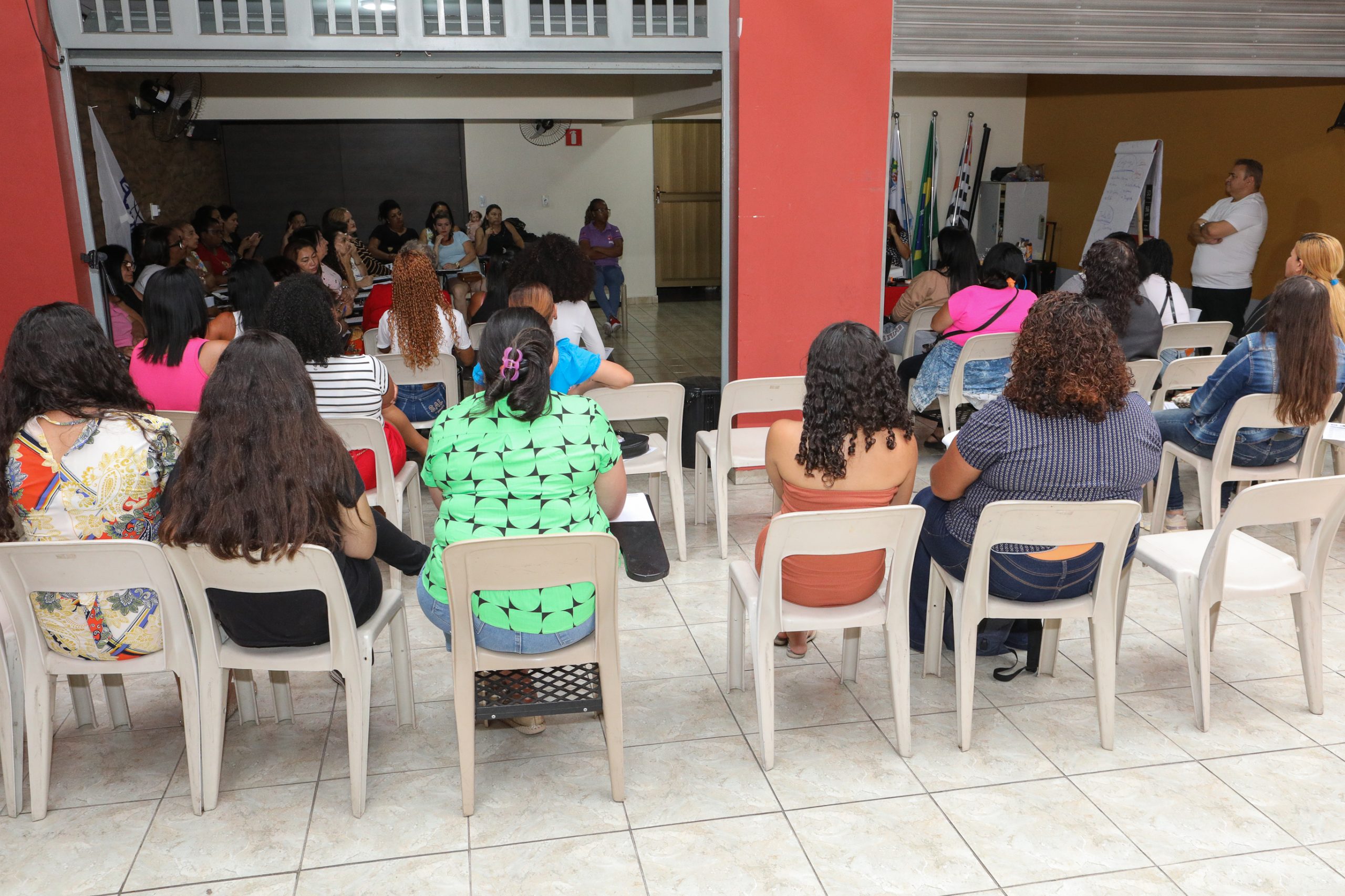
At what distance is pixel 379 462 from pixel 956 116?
341 inches

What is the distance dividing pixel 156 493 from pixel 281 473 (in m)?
0.51

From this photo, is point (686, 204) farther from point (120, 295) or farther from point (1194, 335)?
point (1194, 335)

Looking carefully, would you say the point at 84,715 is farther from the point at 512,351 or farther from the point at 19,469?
the point at 512,351

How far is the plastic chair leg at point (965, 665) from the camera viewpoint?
9.05ft

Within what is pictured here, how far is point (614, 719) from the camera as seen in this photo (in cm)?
252

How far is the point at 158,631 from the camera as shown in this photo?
8.29 feet

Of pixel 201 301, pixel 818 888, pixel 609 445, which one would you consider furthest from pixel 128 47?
pixel 818 888

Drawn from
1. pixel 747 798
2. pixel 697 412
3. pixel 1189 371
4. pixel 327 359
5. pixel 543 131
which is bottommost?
pixel 747 798

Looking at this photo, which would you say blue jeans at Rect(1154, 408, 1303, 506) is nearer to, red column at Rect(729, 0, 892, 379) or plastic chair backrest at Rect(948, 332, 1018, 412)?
plastic chair backrest at Rect(948, 332, 1018, 412)

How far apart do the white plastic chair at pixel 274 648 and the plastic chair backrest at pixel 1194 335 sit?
13.2 feet

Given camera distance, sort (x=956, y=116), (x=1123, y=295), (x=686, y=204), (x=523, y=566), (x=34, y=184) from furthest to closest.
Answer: (x=686, y=204) → (x=956, y=116) → (x=1123, y=295) → (x=34, y=184) → (x=523, y=566)

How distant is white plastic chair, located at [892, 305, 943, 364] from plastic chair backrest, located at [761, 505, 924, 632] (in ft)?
11.6

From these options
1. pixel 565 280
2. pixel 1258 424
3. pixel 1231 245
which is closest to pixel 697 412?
pixel 565 280

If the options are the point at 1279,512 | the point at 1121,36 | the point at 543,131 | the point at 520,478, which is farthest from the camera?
the point at 543,131
